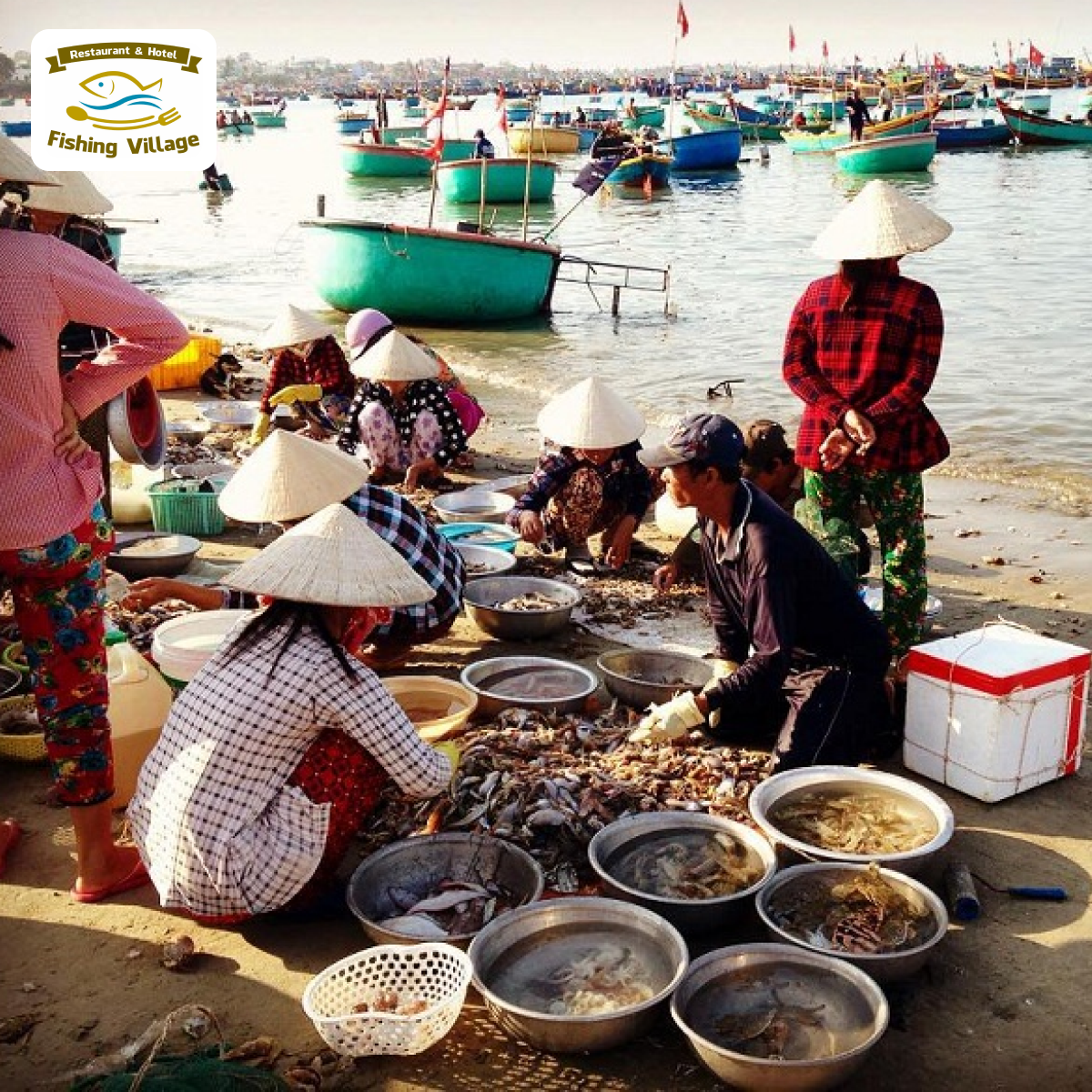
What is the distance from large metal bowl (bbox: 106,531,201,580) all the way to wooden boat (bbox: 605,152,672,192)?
28.9 m

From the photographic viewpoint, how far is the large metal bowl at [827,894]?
9.43 feet

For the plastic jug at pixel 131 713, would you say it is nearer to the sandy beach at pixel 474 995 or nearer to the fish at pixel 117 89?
the sandy beach at pixel 474 995

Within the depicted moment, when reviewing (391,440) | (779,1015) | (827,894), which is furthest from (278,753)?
(391,440)

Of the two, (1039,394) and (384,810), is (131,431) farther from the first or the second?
(1039,394)

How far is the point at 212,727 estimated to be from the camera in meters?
2.93

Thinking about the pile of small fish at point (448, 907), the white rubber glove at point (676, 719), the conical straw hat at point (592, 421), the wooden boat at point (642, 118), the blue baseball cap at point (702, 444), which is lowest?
the pile of small fish at point (448, 907)

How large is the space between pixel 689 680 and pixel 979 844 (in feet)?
4.24

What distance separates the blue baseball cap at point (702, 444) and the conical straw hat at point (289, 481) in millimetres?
1103

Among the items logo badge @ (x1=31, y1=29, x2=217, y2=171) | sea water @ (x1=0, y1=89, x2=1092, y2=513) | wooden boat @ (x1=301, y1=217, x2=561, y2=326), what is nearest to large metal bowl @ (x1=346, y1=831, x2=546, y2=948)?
sea water @ (x1=0, y1=89, x2=1092, y2=513)

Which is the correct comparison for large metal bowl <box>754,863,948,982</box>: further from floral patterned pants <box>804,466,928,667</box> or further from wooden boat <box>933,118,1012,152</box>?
wooden boat <box>933,118,1012,152</box>

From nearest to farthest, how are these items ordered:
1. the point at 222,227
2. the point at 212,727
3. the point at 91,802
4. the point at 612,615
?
the point at 212,727
the point at 91,802
the point at 612,615
the point at 222,227

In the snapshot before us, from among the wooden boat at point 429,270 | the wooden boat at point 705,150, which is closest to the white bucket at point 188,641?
the wooden boat at point 429,270

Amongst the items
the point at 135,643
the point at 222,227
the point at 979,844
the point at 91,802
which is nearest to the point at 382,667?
the point at 135,643

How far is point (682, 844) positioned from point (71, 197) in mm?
3298
